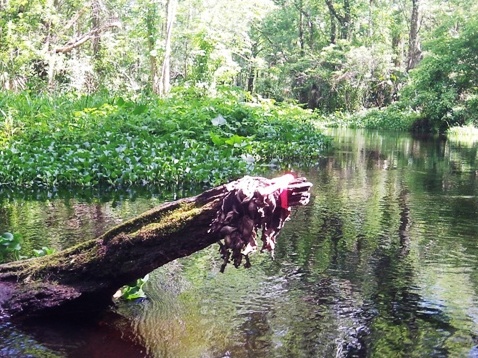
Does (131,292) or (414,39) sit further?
(414,39)

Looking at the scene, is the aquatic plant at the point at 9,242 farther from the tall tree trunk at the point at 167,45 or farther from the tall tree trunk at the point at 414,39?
the tall tree trunk at the point at 414,39

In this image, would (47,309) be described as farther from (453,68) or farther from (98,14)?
(453,68)

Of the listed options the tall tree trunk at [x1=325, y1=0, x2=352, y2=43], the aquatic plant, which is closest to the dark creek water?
the aquatic plant

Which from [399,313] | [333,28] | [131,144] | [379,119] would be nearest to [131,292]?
[399,313]

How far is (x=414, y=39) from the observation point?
1468 inches

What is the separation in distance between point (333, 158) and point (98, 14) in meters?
14.2

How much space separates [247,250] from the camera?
9.79ft

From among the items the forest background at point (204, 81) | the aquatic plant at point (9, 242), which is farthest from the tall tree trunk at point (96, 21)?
the aquatic plant at point (9, 242)

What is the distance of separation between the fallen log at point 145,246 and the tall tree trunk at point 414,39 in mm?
36658

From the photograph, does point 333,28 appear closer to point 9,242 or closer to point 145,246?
point 9,242

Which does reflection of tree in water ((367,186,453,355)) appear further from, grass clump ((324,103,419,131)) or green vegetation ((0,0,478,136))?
grass clump ((324,103,419,131))

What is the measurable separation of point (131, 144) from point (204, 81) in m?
15.6

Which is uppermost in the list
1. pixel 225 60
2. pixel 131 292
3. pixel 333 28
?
pixel 333 28

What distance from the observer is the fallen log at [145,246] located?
9.92 ft
